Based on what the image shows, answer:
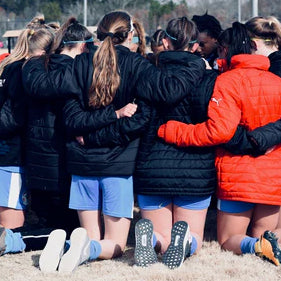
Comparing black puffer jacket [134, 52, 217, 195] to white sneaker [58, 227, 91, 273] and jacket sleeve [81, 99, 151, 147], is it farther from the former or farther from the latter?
white sneaker [58, 227, 91, 273]

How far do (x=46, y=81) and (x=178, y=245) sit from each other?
65.7 inches

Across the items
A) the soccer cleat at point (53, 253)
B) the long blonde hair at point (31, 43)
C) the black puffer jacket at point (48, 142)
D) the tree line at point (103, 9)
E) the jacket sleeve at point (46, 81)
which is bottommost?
the tree line at point (103, 9)

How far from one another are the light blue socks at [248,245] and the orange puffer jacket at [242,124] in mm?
307

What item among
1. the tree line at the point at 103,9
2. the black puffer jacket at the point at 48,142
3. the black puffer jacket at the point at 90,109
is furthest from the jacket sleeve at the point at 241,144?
the tree line at the point at 103,9

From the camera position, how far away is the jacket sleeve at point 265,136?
5.17 meters

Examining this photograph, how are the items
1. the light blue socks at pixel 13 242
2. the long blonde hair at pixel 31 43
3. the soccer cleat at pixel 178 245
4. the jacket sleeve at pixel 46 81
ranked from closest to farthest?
the soccer cleat at pixel 178 245 < the jacket sleeve at pixel 46 81 < the light blue socks at pixel 13 242 < the long blonde hair at pixel 31 43

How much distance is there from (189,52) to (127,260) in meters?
1.72

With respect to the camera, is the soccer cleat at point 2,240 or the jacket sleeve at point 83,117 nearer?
the jacket sleeve at point 83,117

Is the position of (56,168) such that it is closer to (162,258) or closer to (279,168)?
(162,258)

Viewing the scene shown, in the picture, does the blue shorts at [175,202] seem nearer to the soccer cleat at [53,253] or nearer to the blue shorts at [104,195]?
the blue shorts at [104,195]

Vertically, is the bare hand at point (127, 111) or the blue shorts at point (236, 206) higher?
the bare hand at point (127, 111)

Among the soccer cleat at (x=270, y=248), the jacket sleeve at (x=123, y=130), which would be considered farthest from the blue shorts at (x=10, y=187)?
the soccer cleat at (x=270, y=248)

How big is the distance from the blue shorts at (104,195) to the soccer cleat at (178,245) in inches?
21.8

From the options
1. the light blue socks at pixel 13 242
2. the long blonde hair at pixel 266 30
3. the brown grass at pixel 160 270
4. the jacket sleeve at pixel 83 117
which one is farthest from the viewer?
the long blonde hair at pixel 266 30
